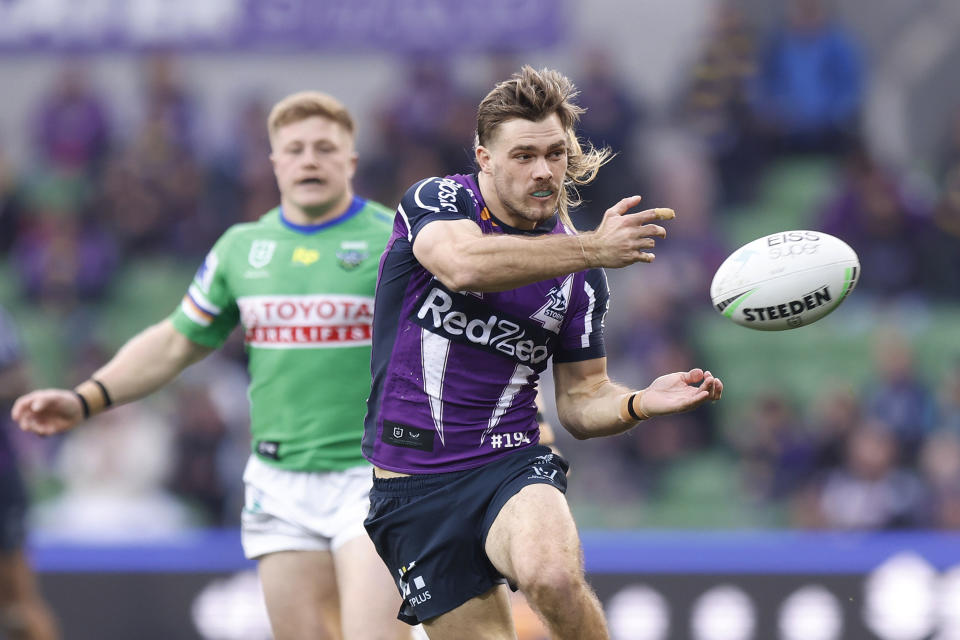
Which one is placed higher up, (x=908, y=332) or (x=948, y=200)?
(x=948, y=200)

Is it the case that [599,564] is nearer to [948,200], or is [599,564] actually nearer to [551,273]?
[551,273]

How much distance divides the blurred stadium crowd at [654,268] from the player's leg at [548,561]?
617 cm

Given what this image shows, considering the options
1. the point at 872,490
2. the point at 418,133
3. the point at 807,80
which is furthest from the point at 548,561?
the point at 807,80

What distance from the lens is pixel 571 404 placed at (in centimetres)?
513

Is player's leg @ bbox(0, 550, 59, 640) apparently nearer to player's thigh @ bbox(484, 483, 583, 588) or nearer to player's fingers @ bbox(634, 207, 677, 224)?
player's thigh @ bbox(484, 483, 583, 588)

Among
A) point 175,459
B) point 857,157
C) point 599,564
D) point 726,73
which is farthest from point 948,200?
point 175,459

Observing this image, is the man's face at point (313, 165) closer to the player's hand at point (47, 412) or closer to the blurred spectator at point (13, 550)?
the player's hand at point (47, 412)

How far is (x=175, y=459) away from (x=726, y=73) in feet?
21.2

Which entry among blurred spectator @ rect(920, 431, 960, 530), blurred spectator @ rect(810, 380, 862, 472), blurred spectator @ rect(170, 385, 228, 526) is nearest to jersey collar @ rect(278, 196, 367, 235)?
blurred spectator @ rect(170, 385, 228, 526)

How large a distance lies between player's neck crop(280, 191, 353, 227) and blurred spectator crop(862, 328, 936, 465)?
5.97 m

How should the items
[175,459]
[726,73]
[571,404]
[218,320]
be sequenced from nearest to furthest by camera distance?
[571,404], [218,320], [175,459], [726,73]

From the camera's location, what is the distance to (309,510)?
18.7ft

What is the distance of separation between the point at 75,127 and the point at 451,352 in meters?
10.8

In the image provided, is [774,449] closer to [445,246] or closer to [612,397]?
[612,397]
